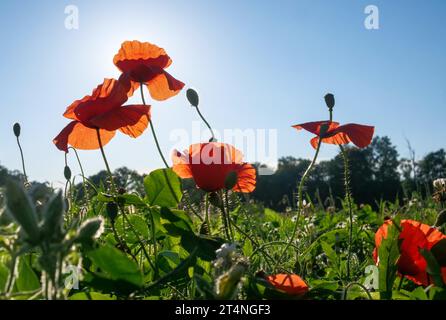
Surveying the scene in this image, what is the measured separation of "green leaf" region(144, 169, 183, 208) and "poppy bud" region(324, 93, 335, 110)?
1.78 feet

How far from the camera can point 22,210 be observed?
480mm

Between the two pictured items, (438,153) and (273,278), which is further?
(438,153)

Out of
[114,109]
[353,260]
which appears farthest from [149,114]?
[353,260]

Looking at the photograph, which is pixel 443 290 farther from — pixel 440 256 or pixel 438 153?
pixel 438 153

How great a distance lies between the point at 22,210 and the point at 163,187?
691 millimetres

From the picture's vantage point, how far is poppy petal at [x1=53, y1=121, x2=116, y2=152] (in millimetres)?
1346

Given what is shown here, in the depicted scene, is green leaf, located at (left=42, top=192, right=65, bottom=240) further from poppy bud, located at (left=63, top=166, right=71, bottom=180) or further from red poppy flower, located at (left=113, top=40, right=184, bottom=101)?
poppy bud, located at (left=63, top=166, right=71, bottom=180)

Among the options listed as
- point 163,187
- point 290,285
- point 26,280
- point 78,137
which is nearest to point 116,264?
point 26,280

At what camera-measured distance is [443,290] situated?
0.77m

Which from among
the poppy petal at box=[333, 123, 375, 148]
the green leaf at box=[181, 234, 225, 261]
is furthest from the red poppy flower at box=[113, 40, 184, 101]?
the green leaf at box=[181, 234, 225, 261]

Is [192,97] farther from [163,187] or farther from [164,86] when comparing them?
[163,187]
